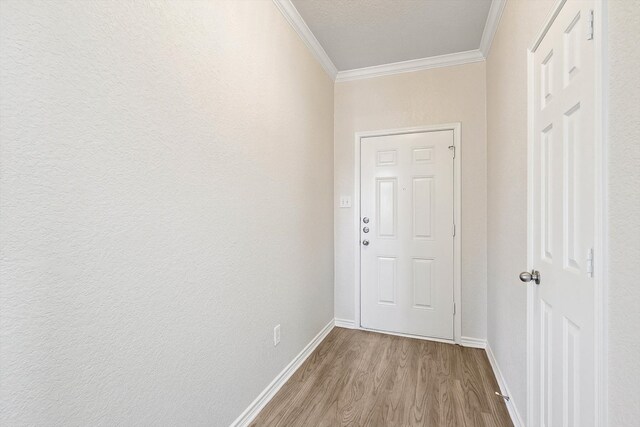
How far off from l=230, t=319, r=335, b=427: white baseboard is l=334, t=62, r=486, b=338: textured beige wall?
2.22 ft

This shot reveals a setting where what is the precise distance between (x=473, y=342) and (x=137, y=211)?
2.83 m

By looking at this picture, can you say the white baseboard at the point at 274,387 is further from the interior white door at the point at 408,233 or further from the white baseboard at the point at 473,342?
the white baseboard at the point at 473,342

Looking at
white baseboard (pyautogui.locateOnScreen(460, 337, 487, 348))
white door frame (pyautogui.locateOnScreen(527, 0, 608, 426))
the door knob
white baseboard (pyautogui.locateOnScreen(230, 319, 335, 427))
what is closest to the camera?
white door frame (pyautogui.locateOnScreen(527, 0, 608, 426))

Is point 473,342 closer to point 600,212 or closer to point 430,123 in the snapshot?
point 430,123

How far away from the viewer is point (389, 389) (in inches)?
77.3

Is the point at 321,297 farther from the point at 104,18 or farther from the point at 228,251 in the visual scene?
the point at 104,18

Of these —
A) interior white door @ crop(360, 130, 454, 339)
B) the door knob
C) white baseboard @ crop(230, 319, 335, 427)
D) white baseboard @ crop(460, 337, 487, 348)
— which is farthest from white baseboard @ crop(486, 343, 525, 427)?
white baseboard @ crop(230, 319, 335, 427)

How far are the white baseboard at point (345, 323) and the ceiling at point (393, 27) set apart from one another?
261 centimetres

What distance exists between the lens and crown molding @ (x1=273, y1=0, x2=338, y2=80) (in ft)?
6.57

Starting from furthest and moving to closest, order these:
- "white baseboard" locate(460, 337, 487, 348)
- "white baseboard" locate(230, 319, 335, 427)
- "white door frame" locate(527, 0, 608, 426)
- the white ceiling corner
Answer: "white baseboard" locate(460, 337, 487, 348), the white ceiling corner, "white baseboard" locate(230, 319, 335, 427), "white door frame" locate(527, 0, 608, 426)

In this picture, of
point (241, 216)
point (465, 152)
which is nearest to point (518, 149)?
point (465, 152)

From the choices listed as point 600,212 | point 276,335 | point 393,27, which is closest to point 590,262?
point 600,212

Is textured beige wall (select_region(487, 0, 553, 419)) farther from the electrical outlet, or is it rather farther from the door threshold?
the electrical outlet

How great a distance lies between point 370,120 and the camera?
2.96m
